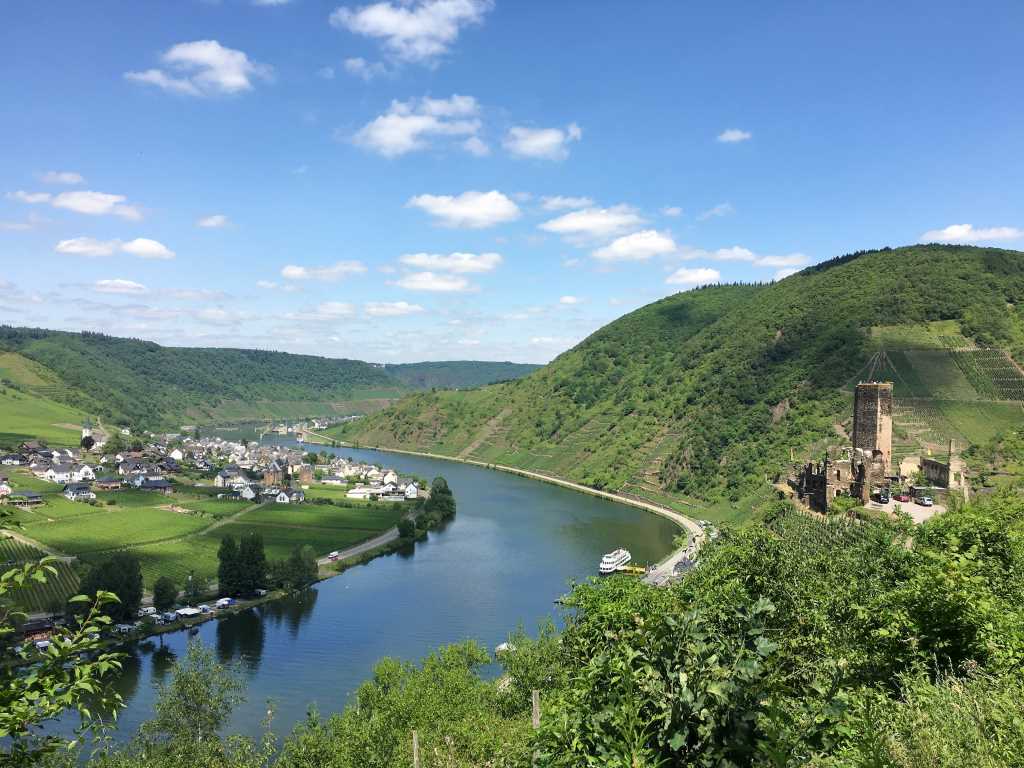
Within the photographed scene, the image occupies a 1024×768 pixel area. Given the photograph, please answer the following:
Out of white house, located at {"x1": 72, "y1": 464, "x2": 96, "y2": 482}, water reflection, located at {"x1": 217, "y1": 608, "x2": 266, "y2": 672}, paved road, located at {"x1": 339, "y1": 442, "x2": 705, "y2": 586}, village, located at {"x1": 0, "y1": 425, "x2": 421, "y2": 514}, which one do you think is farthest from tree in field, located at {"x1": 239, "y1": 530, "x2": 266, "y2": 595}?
white house, located at {"x1": 72, "y1": 464, "x2": 96, "y2": 482}

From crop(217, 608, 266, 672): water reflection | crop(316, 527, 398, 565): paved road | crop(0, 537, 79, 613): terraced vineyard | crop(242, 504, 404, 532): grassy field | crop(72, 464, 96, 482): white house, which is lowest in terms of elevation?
crop(217, 608, 266, 672): water reflection

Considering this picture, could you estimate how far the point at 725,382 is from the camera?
347ft

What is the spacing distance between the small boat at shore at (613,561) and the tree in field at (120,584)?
33.7 metres

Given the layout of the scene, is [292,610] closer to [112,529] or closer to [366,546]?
[366,546]

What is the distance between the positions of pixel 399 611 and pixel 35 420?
11953 centimetres

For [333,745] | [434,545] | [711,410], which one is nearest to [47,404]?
[434,545]

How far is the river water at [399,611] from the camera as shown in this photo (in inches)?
1371

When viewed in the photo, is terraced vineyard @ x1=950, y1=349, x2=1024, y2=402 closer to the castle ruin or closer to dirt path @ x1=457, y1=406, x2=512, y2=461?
the castle ruin

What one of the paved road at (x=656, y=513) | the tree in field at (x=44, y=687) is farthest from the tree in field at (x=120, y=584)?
the tree in field at (x=44, y=687)

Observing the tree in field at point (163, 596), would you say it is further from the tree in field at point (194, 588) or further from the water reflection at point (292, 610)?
the water reflection at point (292, 610)

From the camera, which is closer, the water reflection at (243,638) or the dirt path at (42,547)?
the water reflection at (243,638)

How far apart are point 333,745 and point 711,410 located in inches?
3508

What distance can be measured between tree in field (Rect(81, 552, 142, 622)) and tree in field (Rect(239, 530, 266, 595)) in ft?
23.1

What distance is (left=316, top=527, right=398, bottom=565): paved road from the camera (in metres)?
59.8
